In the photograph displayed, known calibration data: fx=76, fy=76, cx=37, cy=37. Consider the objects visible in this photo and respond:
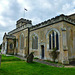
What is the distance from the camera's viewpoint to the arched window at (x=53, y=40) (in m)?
13.3

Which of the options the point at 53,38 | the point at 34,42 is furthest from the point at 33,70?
the point at 34,42

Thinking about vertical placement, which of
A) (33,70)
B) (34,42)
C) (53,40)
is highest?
(53,40)

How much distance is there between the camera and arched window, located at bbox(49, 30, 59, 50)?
524 inches

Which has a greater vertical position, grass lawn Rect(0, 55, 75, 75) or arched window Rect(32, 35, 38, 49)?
arched window Rect(32, 35, 38, 49)

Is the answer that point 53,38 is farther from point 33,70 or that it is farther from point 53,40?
point 33,70

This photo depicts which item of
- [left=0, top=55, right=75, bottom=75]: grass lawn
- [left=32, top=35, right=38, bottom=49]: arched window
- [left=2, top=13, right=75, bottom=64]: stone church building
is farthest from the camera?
[left=32, top=35, right=38, bottom=49]: arched window

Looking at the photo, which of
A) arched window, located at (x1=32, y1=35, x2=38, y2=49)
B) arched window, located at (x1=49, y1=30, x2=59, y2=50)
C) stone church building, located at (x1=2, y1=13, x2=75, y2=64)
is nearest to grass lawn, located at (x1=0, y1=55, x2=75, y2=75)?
stone church building, located at (x1=2, y1=13, x2=75, y2=64)

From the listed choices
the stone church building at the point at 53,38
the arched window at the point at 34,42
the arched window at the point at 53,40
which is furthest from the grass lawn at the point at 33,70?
the arched window at the point at 34,42

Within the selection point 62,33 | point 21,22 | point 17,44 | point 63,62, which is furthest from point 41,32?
point 21,22

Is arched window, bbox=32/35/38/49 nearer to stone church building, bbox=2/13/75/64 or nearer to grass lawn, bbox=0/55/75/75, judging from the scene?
stone church building, bbox=2/13/75/64

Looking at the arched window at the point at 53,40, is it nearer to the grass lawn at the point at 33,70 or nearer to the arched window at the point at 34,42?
the arched window at the point at 34,42

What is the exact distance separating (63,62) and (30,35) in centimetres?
1070

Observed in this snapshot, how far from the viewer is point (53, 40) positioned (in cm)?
1403

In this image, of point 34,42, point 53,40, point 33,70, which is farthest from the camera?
point 34,42
